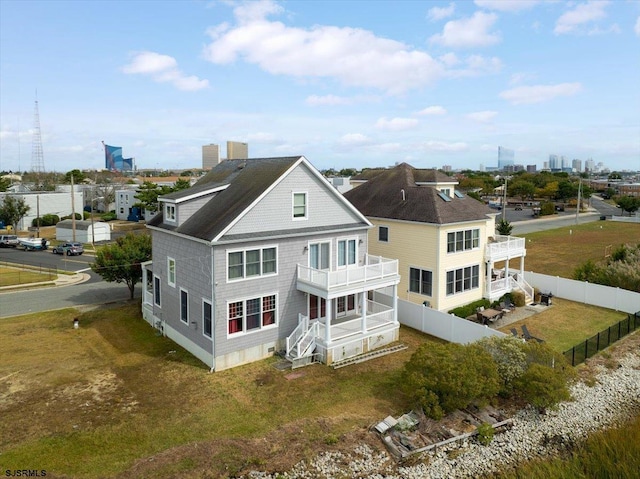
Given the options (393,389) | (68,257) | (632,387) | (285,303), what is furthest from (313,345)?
(68,257)

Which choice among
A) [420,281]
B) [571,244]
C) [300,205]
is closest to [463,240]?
[420,281]

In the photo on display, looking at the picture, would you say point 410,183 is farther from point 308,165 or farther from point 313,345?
point 313,345

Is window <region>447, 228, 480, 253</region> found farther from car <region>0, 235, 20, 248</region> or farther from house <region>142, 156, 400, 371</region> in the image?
car <region>0, 235, 20, 248</region>

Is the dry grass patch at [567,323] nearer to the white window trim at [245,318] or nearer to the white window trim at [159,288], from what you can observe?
the white window trim at [245,318]

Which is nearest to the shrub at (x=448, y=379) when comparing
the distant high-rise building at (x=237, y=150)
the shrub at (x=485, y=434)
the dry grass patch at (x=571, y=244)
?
the shrub at (x=485, y=434)

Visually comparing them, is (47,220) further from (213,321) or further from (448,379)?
(448,379)

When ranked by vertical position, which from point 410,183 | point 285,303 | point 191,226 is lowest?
point 285,303
